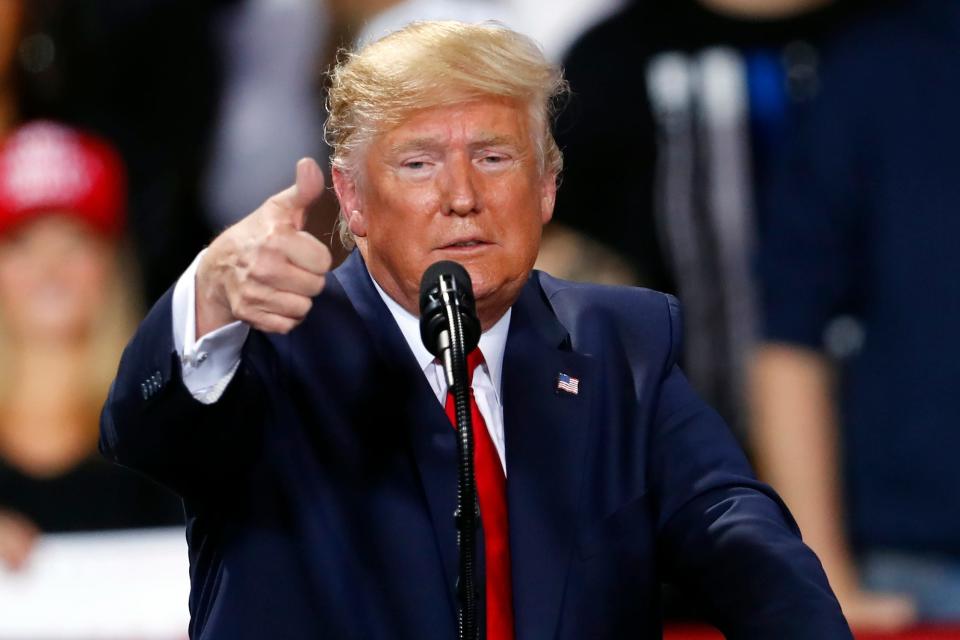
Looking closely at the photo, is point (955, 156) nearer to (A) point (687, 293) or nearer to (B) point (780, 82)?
(B) point (780, 82)

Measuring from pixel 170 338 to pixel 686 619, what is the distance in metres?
2.41

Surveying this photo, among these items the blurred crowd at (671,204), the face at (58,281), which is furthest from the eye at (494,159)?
the face at (58,281)

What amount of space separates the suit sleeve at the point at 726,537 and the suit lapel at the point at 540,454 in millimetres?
112

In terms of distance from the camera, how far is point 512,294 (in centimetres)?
170

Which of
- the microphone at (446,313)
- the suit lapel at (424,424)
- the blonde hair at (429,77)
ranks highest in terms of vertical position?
the blonde hair at (429,77)

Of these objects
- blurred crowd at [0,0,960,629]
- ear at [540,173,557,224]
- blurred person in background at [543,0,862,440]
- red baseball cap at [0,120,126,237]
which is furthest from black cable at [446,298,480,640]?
Answer: red baseball cap at [0,120,126,237]

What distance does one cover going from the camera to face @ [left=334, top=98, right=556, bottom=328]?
160cm

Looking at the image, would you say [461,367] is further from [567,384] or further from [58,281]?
[58,281]

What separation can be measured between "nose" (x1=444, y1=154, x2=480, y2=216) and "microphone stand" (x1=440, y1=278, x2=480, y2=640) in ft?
0.83

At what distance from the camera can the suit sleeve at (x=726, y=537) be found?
1521 mm

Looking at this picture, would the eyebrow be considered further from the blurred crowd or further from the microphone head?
the blurred crowd

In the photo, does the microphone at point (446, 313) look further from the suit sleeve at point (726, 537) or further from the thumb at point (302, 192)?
the suit sleeve at point (726, 537)

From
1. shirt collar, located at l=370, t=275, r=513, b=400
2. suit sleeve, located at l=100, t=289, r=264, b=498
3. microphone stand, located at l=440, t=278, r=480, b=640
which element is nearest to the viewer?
microphone stand, located at l=440, t=278, r=480, b=640

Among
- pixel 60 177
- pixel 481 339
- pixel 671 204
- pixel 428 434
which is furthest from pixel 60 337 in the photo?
pixel 428 434
